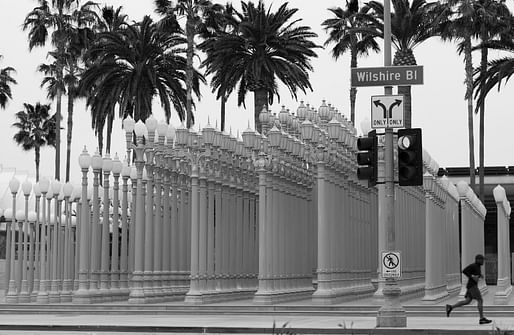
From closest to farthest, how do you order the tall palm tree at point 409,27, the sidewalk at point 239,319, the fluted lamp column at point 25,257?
the sidewalk at point 239,319 → the fluted lamp column at point 25,257 → the tall palm tree at point 409,27

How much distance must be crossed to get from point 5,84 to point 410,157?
5829cm

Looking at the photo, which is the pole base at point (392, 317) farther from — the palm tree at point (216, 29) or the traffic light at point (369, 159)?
the palm tree at point (216, 29)

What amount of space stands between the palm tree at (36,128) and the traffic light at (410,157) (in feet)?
245

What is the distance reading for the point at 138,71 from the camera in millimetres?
53125

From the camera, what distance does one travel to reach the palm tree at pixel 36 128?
93938 mm

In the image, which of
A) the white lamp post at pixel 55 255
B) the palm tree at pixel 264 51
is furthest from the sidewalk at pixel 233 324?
the palm tree at pixel 264 51

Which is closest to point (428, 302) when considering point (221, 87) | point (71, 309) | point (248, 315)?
point (248, 315)

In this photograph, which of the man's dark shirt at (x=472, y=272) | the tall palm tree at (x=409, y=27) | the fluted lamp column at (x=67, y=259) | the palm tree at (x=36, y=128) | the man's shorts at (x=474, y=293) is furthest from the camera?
the palm tree at (x=36, y=128)

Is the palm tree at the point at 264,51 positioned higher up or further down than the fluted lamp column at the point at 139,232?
higher up

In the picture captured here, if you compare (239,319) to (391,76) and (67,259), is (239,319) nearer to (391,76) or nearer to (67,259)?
(391,76)

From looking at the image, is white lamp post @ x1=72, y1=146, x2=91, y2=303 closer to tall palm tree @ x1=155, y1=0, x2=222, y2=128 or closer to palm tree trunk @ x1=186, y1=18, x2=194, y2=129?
palm tree trunk @ x1=186, y1=18, x2=194, y2=129

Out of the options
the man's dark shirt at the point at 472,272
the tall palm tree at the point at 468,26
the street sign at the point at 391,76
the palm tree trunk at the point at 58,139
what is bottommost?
the man's dark shirt at the point at 472,272

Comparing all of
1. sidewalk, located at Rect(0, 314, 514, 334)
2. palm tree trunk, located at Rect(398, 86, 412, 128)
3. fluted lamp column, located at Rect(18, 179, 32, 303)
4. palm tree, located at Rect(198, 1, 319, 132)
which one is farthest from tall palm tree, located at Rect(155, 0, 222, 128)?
sidewalk, located at Rect(0, 314, 514, 334)

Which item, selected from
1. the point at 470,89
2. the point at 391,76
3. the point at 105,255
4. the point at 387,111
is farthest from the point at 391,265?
the point at 470,89
